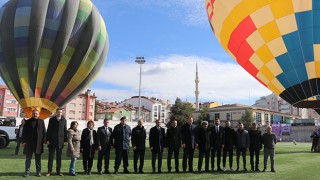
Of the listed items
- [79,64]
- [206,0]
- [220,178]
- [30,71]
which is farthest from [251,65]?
[30,71]

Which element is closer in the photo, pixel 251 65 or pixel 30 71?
pixel 251 65

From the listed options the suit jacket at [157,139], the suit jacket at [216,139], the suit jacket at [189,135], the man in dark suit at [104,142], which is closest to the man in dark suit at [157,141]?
the suit jacket at [157,139]

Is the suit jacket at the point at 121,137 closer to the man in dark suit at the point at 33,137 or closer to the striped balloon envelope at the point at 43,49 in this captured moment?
the man in dark suit at the point at 33,137

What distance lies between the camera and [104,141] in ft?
34.6

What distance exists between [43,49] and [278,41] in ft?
45.4

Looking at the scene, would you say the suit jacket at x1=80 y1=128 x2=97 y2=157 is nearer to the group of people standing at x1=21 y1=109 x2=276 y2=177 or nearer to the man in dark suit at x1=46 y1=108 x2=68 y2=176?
the group of people standing at x1=21 y1=109 x2=276 y2=177

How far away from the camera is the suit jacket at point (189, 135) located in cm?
→ 1105

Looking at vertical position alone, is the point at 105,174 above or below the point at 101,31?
below

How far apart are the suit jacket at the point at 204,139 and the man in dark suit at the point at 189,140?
0.18 m

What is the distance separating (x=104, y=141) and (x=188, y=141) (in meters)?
2.73

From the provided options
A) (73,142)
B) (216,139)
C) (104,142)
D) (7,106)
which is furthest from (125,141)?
(7,106)

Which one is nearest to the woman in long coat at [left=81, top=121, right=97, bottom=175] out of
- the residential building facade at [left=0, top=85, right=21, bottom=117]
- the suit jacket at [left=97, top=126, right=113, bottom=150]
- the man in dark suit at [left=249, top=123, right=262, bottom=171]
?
the suit jacket at [left=97, top=126, right=113, bottom=150]

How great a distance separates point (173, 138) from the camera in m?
11.1

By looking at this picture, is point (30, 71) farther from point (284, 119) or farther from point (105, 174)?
point (284, 119)
